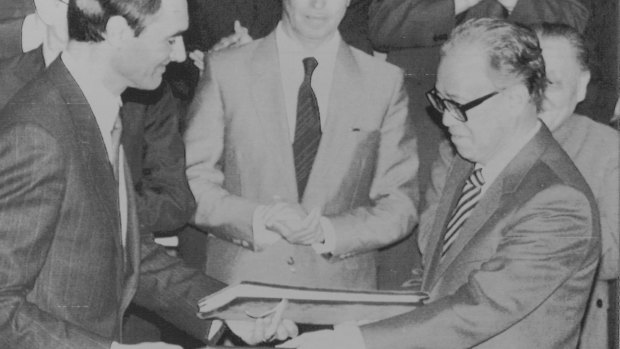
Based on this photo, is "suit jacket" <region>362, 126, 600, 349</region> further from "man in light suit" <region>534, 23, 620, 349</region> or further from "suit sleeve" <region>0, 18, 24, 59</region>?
"suit sleeve" <region>0, 18, 24, 59</region>

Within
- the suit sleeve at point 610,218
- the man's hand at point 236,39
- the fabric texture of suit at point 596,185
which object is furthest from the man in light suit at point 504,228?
the man's hand at point 236,39

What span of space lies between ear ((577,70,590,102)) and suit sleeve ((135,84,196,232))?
144 cm

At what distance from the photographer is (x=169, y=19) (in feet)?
9.21

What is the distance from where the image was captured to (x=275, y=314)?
104 inches

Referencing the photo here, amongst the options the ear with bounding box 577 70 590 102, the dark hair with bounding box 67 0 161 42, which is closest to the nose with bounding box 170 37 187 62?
the dark hair with bounding box 67 0 161 42

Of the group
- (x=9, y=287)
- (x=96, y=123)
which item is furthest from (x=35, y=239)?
(x=96, y=123)

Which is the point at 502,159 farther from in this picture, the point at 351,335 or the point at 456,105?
the point at 351,335

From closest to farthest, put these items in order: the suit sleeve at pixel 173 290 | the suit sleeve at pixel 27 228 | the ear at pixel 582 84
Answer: the suit sleeve at pixel 27 228, the suit sleeve at pixel 173 290, the ear at pixel 582 84

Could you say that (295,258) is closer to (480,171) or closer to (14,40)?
(480,171)

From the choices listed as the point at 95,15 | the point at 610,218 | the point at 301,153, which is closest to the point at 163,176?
the point at 301,153

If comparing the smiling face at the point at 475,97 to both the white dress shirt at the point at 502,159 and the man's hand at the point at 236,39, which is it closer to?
the white dress shirt at the point at 502,159

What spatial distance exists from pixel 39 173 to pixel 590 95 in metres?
2.22

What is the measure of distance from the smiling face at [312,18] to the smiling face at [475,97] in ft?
2.26

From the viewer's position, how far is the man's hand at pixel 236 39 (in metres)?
3.60
